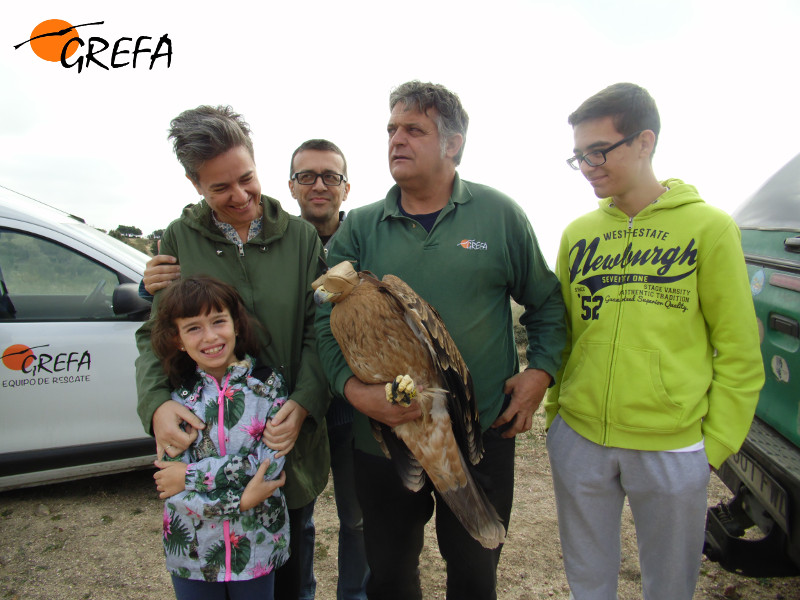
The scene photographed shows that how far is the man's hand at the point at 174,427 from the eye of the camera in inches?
75.2

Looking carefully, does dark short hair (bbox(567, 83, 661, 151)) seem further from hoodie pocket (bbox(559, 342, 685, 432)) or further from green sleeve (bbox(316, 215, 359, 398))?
green sleeve (bbox(316, 215, 359, 398))

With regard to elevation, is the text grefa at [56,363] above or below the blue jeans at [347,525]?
above

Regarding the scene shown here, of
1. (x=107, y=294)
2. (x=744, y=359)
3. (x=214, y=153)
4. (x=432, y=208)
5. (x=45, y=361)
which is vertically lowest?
(x=45, y=361)

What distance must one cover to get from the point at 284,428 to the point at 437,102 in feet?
5.21

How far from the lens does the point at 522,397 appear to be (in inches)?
82.7

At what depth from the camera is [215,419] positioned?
198 cm

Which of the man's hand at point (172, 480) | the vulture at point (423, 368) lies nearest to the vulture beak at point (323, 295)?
the vulture at point (423, 368)

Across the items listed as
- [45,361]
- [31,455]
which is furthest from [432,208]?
[31,455]

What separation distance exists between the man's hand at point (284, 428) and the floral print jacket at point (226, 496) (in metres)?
0.04

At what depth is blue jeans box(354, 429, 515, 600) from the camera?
7.06 ft

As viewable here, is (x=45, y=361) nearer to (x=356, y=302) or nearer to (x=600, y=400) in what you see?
(x=356, y=302)

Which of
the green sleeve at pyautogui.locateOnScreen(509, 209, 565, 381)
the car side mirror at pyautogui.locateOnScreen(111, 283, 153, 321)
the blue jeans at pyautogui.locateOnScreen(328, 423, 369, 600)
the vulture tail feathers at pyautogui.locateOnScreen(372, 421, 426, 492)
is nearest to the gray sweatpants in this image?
the green sleeve at pyautogui.locateOnScreen(509, 209, 565, 381)

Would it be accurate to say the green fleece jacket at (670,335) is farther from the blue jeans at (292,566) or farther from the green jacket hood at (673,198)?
the blue jeans at (292,566)

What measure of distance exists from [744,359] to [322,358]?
1710 mm
